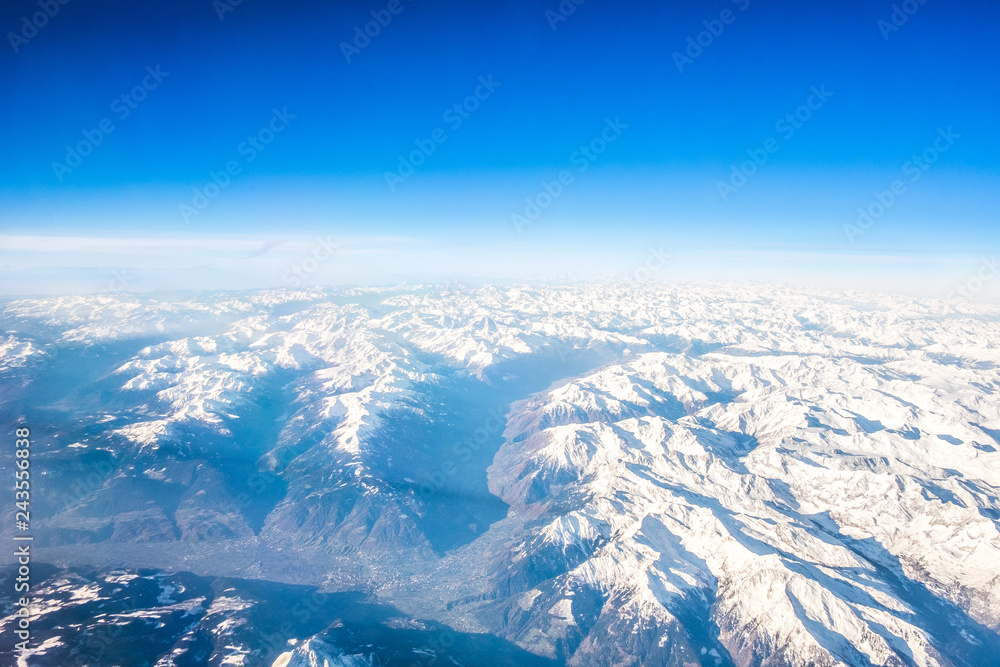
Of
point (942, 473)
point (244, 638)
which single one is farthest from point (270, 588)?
point (942, 473)

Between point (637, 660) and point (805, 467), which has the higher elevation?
point (805, 467)

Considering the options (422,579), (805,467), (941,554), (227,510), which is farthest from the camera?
(227,510)

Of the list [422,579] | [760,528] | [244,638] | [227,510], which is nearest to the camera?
[244,638]

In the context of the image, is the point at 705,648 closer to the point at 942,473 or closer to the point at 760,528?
the point at 760,528

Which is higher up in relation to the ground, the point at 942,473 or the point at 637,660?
the point at 942,473

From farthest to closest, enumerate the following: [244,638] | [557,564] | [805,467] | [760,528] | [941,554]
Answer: [805,467], [557,564], [760,528], [941,554], [244,638]

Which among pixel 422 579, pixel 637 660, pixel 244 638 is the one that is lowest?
pixel 422 579

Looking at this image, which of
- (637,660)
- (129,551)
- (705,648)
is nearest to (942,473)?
(705,648)

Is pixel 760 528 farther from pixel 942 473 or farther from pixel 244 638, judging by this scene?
pixel 244 638

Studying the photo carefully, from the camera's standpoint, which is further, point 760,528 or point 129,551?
point 129,551
